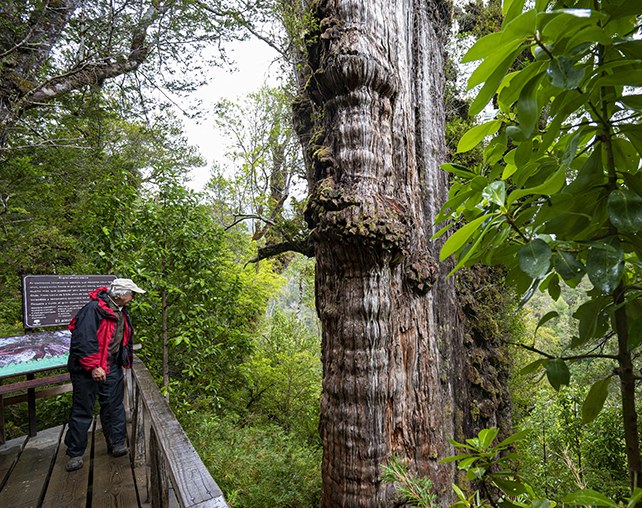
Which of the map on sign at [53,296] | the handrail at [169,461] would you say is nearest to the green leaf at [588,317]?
the handrail at [169,461]

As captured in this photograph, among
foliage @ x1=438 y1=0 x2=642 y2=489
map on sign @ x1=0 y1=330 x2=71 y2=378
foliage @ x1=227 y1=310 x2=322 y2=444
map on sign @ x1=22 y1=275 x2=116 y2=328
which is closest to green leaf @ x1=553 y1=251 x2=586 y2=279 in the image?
foliage @ x1=438 y1=0 x2=642 y2=489

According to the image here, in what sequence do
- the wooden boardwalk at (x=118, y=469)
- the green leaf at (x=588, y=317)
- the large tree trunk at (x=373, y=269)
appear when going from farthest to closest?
the large tree trunk at (x=373, y=269)
the wooden boardwalk at (x=118, y=469)
the green leaf at (x=588, y=317)

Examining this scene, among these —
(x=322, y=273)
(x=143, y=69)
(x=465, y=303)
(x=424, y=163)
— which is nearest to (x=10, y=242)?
(x=143, y=69)

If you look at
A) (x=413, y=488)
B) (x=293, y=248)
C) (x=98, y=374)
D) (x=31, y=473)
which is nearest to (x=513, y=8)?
(x=413, y=488)

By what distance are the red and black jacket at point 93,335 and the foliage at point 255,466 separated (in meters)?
1.70

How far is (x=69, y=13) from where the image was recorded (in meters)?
5.11

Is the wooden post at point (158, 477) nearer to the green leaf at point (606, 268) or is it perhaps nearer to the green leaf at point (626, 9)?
the green leaf at point (606, 268)

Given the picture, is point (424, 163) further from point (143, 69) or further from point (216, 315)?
point (143, 69)

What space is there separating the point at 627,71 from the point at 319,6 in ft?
10.5

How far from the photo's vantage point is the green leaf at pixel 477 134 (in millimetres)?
619

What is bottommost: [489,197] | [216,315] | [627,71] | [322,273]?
[216,315]

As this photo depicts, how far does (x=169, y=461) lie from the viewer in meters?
1.48

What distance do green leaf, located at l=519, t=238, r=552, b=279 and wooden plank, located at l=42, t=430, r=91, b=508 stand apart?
3463 millimetres

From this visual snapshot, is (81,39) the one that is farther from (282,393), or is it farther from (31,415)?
(282,393)
